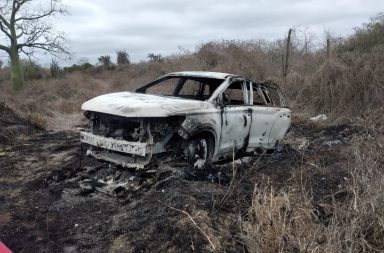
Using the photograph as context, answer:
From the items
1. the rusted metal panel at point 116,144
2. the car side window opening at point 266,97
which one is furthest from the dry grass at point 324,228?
the car side window opening at point 266,97

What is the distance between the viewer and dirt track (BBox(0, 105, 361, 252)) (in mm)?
4609

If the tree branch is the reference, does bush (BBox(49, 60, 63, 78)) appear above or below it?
below

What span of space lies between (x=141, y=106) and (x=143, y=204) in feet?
4.70

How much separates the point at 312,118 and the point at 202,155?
28.1 ft

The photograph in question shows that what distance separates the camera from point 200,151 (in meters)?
7.03

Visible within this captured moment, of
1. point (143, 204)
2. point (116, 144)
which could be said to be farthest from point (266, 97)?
point (143, 204)

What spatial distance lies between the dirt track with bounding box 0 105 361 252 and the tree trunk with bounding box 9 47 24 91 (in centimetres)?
2427

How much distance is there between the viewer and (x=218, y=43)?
79.6 ft

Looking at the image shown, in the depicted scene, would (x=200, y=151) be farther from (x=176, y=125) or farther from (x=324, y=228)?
(x=324, y=228)

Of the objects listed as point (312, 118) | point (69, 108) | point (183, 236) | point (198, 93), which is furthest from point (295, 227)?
point (69, 108)

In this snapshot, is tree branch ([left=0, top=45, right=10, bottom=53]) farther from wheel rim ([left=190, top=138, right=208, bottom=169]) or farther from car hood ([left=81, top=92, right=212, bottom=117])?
wheel rim ([left=190, top=138, right=208, bottom=169])

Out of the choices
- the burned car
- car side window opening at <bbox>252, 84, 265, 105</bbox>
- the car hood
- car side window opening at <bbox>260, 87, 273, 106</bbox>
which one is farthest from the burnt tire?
car side window opening at <bbox>260, 87, 273, 106</bbox>

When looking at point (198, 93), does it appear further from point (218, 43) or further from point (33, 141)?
point (218, 43)

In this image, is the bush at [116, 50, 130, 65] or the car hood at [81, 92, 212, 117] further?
the bush at [116, 50, 130, 65]
